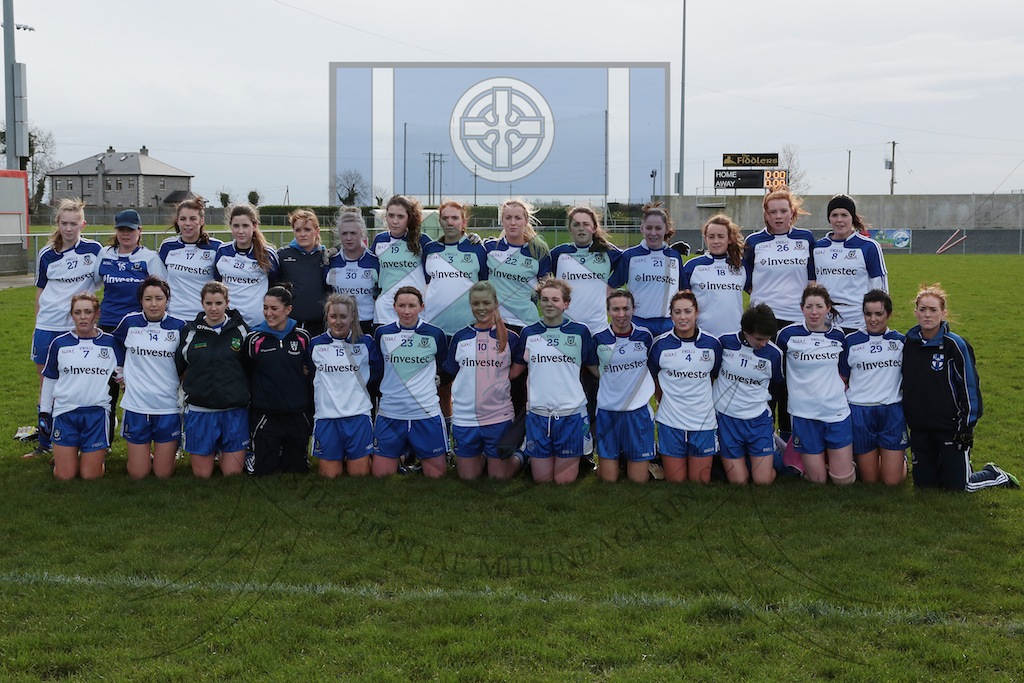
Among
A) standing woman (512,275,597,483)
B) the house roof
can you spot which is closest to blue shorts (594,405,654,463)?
standing woman (512,275,597,483)

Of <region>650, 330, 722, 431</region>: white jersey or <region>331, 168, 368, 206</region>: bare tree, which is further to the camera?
<region>331, 168, 368, 206</region>: bare tree

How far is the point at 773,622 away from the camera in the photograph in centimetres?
395

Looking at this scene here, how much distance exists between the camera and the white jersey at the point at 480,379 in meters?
6.09

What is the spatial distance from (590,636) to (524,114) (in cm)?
911

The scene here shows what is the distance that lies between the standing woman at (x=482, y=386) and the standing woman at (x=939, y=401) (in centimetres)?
251

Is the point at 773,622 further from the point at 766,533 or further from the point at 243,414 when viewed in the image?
the point at 243,414

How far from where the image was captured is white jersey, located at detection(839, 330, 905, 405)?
19.3 feet

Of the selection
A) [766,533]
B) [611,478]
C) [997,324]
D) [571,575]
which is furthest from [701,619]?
[997,324]

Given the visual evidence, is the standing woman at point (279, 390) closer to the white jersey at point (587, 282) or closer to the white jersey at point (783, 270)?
the white jersey at point (587, 282)

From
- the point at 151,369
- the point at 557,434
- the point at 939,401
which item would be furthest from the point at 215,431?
the point at 939,401

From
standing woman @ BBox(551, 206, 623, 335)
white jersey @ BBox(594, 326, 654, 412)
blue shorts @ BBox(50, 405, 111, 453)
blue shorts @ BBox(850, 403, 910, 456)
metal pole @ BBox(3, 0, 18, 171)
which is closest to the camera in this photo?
blue shorts @ BBox(850, 403, 910, 456)

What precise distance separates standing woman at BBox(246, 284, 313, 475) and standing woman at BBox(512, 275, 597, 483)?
1474 mm

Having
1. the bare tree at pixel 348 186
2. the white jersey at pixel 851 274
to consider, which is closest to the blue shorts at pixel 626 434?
the white jersey at pixel 851 274

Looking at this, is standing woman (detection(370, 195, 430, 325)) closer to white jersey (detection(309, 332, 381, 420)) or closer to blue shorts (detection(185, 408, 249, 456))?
white jersey (detection(309, 332, 381, 420))
